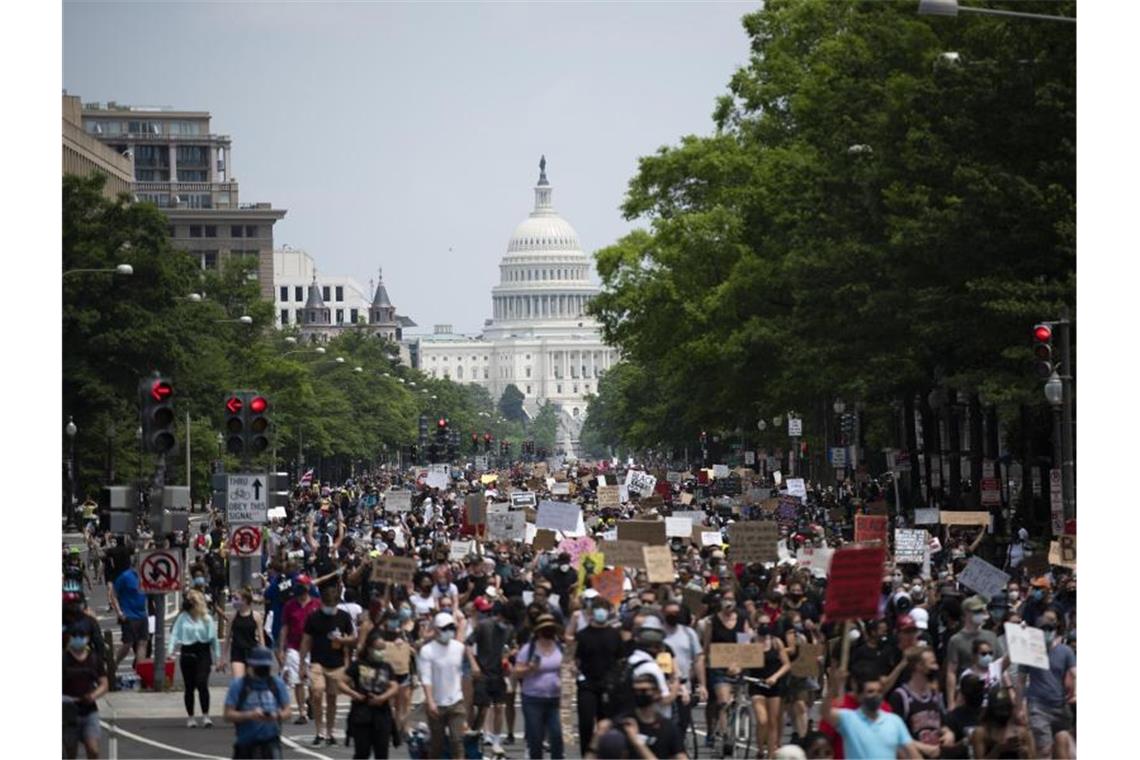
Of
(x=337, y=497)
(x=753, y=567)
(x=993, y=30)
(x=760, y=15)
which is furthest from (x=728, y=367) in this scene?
(x=753, y=567)

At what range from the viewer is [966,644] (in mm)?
24453

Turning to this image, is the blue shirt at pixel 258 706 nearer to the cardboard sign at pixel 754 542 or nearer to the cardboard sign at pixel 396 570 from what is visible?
the cardboard sign at pixel 396 570

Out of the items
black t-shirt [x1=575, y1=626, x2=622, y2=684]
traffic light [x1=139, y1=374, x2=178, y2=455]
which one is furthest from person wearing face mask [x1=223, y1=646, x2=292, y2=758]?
traffic light [x1=139, y1=374, x2=178, y2=455]

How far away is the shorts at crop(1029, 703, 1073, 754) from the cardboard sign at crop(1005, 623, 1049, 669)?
43cm

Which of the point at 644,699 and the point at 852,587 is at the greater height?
the point at 852,587

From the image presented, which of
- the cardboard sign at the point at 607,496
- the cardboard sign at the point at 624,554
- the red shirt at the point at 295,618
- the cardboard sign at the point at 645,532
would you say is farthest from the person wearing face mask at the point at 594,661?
the cardboard sign at the point at 607,496

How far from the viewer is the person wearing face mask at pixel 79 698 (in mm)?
22688

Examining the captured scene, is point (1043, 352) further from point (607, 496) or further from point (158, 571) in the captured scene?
point (607, 496)

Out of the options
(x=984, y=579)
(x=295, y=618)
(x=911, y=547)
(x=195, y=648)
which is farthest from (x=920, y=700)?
(x=911, y=547)

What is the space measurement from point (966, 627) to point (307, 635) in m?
6.55

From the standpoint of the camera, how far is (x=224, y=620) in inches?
1699

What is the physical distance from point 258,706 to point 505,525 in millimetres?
26886

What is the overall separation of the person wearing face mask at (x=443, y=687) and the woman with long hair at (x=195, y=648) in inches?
225

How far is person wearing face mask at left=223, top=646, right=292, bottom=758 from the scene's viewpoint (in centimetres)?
2116
